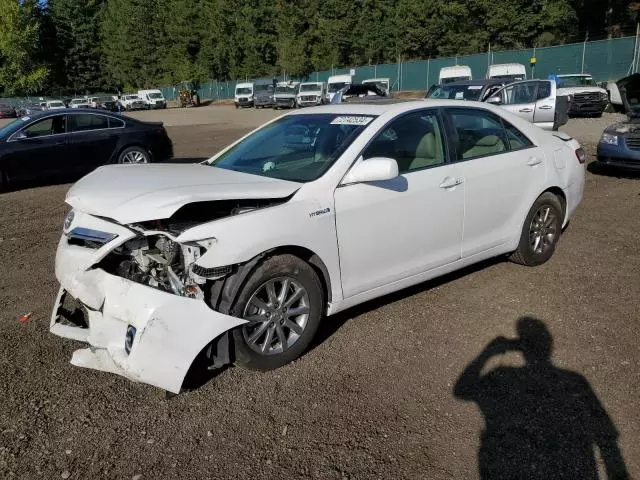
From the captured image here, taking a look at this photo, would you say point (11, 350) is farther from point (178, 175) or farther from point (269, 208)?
point (269, 208)

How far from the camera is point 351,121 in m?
4.18

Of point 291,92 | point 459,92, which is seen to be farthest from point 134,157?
point 291,92

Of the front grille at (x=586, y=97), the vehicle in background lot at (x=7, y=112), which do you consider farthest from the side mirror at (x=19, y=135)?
the vehicle in background lot at (x=7, y=112)

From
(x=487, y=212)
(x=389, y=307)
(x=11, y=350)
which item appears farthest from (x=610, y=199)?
(x=11, y=350)

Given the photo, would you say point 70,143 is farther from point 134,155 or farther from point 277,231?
point 277,231

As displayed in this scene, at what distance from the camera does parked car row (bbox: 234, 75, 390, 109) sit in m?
38.0

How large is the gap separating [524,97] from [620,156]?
5.26m

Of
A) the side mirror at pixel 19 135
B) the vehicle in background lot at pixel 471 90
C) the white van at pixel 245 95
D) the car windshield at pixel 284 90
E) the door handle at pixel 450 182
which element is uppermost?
the vehicle in background lot at pixel 471 90

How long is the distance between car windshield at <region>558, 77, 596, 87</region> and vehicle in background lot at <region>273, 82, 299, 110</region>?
782 inches

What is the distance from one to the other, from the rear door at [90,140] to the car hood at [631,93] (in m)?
9.24

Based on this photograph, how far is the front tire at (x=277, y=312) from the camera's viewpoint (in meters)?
3.37

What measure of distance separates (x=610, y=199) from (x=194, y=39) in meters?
74.9

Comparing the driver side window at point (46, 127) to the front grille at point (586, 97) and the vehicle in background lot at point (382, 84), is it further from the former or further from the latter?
the front grille at point (586, 97)

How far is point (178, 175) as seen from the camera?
387 centimetres
